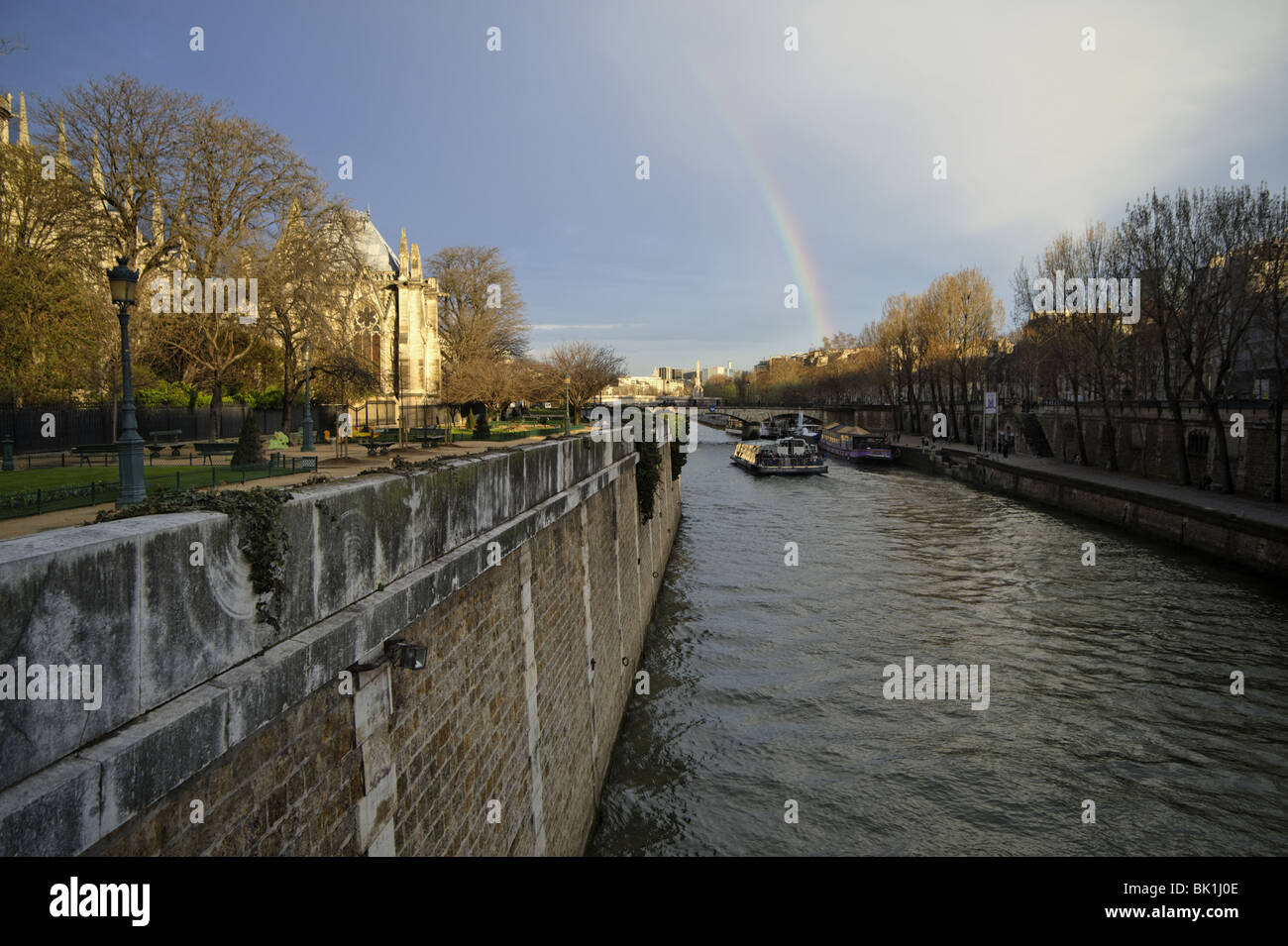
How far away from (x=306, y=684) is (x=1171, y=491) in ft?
114

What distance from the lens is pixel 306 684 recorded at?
3.50 metres

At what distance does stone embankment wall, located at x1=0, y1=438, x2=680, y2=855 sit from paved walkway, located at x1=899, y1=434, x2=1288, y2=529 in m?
23.6

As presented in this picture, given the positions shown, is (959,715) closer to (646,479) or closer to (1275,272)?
(646,479)

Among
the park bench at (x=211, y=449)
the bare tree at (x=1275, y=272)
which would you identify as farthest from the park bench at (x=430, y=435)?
the bare tree at (x=1275, y=272)

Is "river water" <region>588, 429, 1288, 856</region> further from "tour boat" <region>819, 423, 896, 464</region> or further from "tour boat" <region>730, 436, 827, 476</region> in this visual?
"tour boat" <region>819, 423, 896, 464</region>

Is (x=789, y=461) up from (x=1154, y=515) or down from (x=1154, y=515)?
up

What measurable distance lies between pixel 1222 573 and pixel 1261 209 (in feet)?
46.1

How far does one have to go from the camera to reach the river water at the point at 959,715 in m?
10.2

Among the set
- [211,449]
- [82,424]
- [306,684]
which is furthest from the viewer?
[82,424]

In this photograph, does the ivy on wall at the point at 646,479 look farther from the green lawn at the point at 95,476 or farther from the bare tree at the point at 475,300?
the bare tree at the point at 475,300

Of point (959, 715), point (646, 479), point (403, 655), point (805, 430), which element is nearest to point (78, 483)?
point (403, 655)

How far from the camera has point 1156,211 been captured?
105ft

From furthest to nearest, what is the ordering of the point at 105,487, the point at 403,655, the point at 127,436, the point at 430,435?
the point at 430,435
the point at 105,487
the point at 127,436
the point at 403,655
